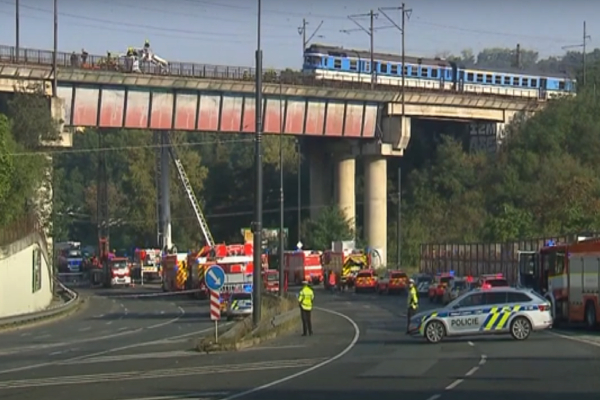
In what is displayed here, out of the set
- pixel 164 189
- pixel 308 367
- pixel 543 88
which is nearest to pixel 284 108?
pixel 164 189

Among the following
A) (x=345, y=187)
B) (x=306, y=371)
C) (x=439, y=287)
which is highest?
(x=345, y=187)

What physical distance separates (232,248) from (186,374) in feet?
143

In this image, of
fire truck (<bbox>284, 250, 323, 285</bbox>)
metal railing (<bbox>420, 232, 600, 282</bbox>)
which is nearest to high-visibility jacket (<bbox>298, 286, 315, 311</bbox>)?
metal railing (<bbox>420, 232, 600, 282</bbox>)

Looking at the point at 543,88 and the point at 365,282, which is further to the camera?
the point at 543,88

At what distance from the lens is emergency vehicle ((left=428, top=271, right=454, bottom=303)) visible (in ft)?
207

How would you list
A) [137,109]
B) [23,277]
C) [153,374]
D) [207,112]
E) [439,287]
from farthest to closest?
[207,112] → [137,109] → [439,287] → [23,277] → [153,374]

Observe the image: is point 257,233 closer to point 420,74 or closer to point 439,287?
point 439,287

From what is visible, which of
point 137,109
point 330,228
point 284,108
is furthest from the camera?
point 330,228

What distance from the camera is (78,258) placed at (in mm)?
127188

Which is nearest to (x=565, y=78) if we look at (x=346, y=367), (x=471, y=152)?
(x=471, y=152)

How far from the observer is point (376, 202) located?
90.2 m

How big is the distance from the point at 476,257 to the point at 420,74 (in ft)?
79.9

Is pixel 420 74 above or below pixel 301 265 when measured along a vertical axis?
above

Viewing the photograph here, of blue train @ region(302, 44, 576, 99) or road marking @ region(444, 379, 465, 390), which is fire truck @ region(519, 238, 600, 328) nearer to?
road marking @ region(444, 379, 465, 390)
